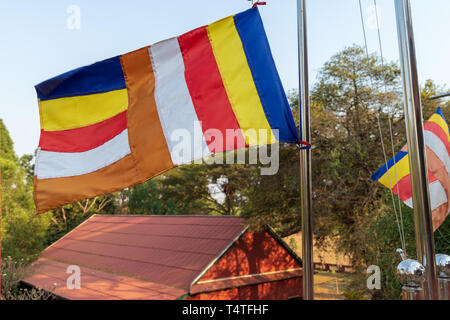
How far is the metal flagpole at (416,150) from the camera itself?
6.54ft

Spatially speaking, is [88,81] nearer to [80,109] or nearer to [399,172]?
[80,109]

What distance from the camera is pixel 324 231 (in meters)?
10.7

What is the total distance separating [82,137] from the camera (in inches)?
106

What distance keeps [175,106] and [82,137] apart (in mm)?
740

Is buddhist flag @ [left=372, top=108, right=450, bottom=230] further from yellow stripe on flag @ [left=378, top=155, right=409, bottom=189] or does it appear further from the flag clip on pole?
the flag clip on pole

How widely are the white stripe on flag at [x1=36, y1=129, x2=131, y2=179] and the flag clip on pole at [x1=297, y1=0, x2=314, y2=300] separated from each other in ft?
4.26

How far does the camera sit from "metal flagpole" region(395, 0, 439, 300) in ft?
6.54

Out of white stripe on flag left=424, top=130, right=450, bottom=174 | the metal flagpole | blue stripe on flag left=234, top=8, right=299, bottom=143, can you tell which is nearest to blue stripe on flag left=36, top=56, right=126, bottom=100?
blue stripe on flag left=234, top=8, right=299, bottom=143

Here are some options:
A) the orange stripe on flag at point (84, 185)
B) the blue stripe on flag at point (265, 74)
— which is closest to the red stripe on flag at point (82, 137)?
the orange stripe on flag at point (84, 185)

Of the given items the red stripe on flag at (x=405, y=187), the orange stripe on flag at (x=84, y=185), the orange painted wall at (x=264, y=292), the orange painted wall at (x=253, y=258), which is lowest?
the orange painted wall at (x=264, y=292)

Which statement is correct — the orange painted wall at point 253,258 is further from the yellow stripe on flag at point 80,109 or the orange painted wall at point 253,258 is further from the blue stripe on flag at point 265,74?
the blue stripe on flag at point 265,74

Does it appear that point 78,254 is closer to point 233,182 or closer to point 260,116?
point 233,182

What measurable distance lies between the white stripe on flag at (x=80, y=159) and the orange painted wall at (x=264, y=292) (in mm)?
7222
